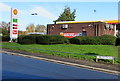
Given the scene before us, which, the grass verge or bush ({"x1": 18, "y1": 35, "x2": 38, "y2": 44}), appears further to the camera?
bush ({"x1": 18, "y1": 35, "x2": 38, "y2": 44})

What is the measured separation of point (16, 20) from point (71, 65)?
2184 centimetres

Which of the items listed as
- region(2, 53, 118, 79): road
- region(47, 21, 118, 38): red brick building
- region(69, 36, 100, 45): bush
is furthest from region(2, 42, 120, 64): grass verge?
region(47, 21, 118, 38): red brick building

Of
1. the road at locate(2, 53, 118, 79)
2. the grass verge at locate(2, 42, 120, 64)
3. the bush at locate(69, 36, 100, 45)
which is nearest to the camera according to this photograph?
the road at locate(2, 53, 118, 79)

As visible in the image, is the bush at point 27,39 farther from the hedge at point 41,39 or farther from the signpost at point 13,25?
the signpost at point 13,25

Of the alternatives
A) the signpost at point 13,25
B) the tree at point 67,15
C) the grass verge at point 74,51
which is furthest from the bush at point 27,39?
the tree at point 67,15

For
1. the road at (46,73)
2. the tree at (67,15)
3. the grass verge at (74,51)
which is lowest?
the road at (46,73)

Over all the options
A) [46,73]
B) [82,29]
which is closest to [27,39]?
[46,73]

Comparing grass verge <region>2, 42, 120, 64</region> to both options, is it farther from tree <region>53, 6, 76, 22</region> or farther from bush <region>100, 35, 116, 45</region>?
tree <region>53, 6, 76, 22</region>

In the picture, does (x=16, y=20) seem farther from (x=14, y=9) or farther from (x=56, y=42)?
(x=56, y=42)

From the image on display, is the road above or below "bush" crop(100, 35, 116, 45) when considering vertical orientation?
below

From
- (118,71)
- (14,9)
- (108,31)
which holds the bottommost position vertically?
(118,71)

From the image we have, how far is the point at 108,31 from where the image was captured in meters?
50.8

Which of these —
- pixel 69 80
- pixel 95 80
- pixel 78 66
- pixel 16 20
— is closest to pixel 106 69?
pixel 78 66

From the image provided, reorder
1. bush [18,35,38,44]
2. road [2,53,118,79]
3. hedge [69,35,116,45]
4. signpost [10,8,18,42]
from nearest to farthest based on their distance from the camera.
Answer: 1. road [2,53,118,79]
2. bush [18,35,38,44]
3. hedge [69,35,116,45]
4. signpost [10,8,18,42]
